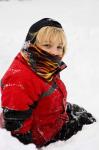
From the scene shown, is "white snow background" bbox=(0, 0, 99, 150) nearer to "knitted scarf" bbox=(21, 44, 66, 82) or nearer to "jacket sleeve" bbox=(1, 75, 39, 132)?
"jacket sleeve" bbox=(1, 75, 39, 132)

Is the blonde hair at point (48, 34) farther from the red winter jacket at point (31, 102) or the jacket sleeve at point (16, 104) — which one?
the jacket sleeve at point (16, 104)

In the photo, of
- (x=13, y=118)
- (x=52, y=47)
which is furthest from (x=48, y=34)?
(x=13, y=118)

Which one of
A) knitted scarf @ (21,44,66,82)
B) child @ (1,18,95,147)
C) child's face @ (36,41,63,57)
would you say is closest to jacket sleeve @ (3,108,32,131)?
child @ (1,18,95,147)

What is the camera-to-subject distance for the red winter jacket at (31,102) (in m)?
3.41

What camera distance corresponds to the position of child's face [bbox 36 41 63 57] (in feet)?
11.9

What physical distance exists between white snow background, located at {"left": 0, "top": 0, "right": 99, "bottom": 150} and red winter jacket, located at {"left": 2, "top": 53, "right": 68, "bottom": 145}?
0.51 feet

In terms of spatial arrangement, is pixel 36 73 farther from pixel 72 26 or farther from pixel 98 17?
pixel 98 17

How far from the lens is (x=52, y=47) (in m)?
3.67

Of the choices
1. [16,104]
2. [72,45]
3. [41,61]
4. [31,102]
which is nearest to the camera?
[16,104]

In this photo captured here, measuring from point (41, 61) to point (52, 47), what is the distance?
0.17 metres

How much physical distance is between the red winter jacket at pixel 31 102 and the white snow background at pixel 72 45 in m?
0.15

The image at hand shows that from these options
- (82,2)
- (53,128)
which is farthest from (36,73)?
(82,2)

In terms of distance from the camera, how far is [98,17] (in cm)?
1183

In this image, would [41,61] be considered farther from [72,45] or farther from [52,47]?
[72,45]
